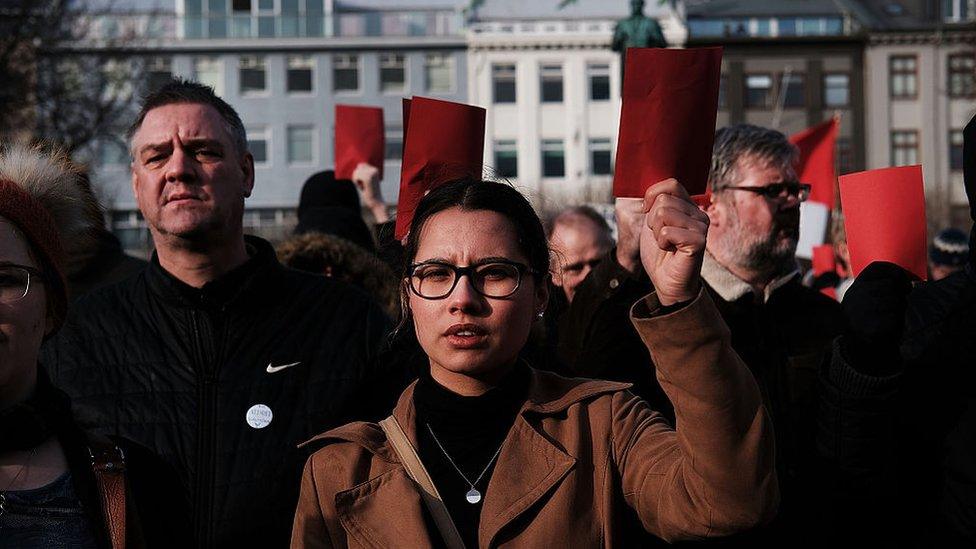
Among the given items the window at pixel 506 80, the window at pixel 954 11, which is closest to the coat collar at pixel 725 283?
the window at pixel 506 80

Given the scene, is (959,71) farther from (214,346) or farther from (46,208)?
(46,208)

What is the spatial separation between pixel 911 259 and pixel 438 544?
1428mm

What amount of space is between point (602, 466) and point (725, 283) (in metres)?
1.49

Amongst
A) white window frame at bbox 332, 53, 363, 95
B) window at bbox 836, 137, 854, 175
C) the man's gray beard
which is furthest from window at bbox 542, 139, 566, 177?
the man's gray beard

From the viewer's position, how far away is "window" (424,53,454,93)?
154ft

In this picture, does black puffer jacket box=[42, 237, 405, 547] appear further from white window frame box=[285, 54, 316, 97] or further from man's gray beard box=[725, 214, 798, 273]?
white window frame box=[285, 54, 316, 97]

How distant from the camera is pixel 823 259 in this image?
826 cm

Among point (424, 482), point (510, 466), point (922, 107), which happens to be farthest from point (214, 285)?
point (922, 107)

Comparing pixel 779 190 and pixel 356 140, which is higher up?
pixel 356 140

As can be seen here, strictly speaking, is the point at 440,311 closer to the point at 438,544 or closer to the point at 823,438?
the point at 438,544

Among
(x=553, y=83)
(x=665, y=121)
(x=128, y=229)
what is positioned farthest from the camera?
(x=553, y=83)

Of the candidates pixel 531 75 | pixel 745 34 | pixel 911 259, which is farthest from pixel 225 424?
pixel 745 34

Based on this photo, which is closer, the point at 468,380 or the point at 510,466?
the point at 510,466

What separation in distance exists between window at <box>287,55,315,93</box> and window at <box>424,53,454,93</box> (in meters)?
4.09
